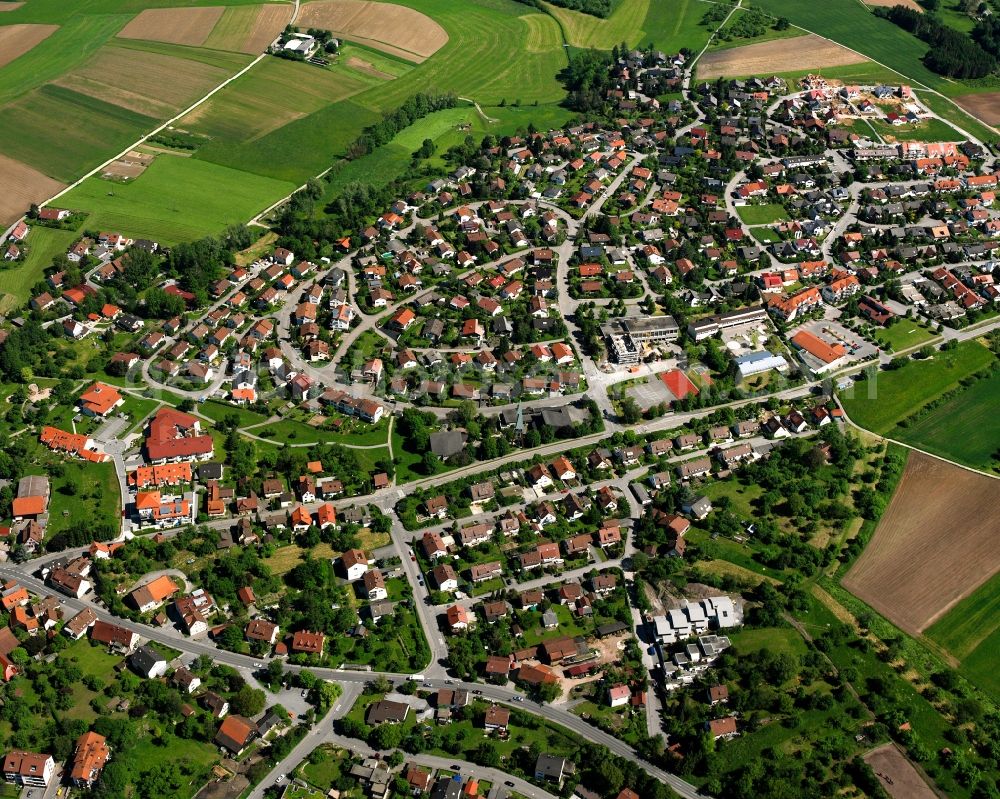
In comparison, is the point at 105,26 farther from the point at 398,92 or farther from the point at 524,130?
the point at 524,130

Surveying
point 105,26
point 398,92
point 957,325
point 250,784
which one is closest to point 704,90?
point 398,92

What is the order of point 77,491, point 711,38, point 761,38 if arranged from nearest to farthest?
1. point 77,491
2. point 761,38
3. point 711,38

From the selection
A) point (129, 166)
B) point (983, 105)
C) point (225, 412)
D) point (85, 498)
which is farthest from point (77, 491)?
point (983, 105)

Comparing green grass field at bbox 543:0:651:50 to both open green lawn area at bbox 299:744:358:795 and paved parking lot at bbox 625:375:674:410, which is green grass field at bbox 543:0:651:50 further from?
open green lawn area at bbox 299:744:358:795

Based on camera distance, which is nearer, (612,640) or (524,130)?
(612,640)

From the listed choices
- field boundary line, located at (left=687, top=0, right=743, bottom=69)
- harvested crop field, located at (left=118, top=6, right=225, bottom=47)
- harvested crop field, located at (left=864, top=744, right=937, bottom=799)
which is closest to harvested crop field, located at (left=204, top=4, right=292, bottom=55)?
harvested crop field, located at (left=118, top=6, right=225, bottom=47)

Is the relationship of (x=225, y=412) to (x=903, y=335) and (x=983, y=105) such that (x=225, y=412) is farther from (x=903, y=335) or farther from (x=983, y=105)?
(x=983, y=105)
